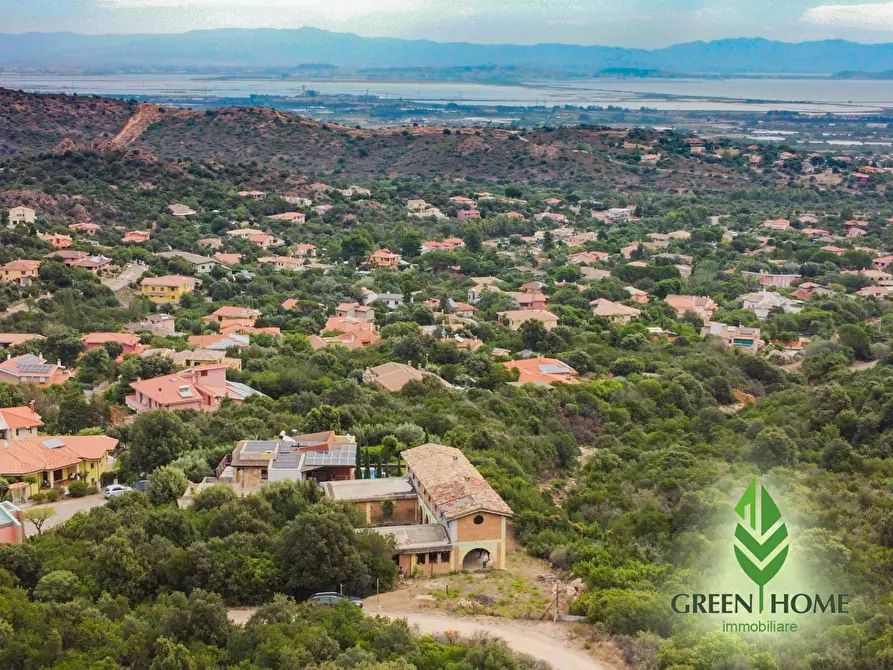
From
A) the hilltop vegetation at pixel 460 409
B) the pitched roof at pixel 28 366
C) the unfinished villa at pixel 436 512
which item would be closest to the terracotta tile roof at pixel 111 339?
the hilltop vegetation at pixel 460 409

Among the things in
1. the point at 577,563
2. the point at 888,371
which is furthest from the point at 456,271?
the point at 577,563

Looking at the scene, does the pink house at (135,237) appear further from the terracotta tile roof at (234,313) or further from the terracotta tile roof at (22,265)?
the terracotta tile roof at (234,313)

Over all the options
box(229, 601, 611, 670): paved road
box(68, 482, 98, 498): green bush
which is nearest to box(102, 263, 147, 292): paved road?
box(68, 482, 98, 498): green bush

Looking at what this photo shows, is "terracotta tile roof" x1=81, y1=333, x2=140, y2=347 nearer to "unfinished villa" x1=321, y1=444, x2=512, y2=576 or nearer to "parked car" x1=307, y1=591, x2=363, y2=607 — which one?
"unfinished villa" x1=321, y1=444, x2=512, y2=576

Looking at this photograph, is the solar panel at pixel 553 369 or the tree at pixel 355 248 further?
the tree at pixel 355 248

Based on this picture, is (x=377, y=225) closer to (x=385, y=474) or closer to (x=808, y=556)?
(x=385, y=474)

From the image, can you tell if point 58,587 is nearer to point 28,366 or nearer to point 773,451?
point 773,451
